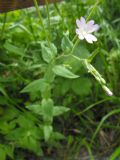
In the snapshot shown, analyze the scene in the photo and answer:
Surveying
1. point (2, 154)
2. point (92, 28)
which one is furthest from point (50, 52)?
point (2, 154)

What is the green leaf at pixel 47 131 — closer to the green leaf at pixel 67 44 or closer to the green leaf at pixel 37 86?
the green leaf at pixel 37 86

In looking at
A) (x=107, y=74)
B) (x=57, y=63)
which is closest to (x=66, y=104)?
(x=107, y=74)

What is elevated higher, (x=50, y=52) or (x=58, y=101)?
(x=50, y=52)

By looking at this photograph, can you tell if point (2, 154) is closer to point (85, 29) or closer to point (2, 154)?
point (2, 154)

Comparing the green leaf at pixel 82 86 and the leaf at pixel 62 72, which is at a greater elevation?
the leaf at pixel 62 72

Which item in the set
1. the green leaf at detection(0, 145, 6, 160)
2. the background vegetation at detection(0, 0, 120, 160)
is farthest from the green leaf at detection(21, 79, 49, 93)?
the green leaf at detection(0, 145, 6, 160)

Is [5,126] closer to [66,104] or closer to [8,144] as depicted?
[8,144]

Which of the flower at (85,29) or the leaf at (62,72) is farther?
the leaf at (62,72)

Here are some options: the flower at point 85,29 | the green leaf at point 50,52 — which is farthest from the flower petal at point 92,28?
the green leaf at point 50,52
